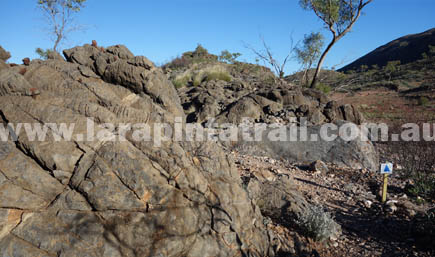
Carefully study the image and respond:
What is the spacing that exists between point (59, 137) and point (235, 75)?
18500 mm

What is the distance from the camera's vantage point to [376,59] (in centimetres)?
5791

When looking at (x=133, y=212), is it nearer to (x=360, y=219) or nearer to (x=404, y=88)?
(x=360, y=219)

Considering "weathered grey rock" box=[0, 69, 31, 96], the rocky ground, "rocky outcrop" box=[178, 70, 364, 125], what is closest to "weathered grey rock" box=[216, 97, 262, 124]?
"rocky outcrop" box=[178, 70, 364, 125]

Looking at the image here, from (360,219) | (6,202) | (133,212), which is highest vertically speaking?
(6,202)

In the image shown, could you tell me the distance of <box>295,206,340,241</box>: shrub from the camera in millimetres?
4086

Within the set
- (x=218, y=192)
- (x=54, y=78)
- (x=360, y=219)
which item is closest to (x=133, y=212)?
(x=218, y=192)

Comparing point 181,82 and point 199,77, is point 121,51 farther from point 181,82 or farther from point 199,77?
point 199,77

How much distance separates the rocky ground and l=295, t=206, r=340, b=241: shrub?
113 mm

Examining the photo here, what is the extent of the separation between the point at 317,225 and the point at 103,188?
120 inches

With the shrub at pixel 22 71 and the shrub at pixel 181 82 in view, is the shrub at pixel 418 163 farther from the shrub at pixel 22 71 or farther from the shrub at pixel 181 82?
the shrub at pixel 181 82

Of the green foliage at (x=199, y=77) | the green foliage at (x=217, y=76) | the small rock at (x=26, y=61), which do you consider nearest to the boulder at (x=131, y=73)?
the small rock at (x=26, y=61)

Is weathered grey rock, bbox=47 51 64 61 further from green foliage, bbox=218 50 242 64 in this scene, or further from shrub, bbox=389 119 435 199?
green foliage, bbox=218 50 242 64

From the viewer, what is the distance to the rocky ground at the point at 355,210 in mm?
4047

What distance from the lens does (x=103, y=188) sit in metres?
2.94
